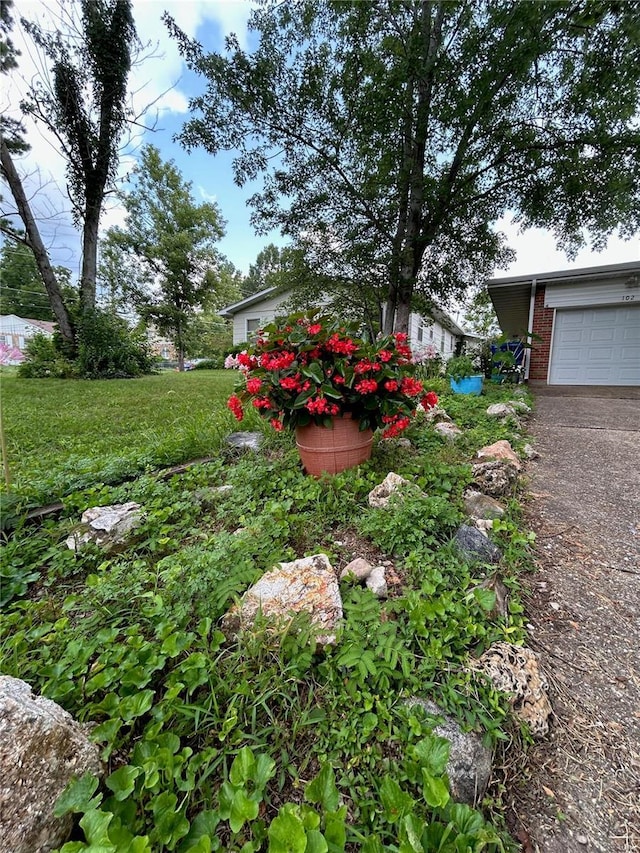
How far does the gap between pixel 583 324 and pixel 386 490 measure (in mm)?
7412

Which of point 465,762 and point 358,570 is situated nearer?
point 465,762

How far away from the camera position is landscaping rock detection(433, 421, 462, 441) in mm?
2764

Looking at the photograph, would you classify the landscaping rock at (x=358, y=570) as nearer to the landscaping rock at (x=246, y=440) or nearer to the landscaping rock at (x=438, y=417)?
the landscaping rock at (x=246, y=440)

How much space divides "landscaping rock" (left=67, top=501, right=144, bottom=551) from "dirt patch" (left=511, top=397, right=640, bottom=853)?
1.57 metres

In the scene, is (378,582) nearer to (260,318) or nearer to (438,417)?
(438,417)

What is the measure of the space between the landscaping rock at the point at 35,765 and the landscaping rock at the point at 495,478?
6.22 ft

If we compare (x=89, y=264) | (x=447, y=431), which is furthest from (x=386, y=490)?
(x=89, y=264)

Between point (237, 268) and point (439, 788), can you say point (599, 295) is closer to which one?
point (439, 788)

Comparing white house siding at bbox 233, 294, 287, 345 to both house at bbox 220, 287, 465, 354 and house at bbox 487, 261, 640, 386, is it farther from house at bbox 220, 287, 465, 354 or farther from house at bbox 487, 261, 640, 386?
house at bbox 487, 261, 640, 386

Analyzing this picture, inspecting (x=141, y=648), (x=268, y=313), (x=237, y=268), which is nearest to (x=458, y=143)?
(x=141, y=648)

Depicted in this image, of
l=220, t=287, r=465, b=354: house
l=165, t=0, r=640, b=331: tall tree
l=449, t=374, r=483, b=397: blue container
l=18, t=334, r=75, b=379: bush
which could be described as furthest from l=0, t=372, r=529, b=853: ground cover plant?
l=220, t=287, r=465, b=354: house

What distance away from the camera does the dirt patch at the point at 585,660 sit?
2.41ft

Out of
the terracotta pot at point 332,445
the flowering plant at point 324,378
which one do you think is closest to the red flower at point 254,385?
the flowering plant at point 324,378

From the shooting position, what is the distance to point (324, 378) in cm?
193
